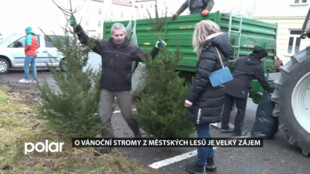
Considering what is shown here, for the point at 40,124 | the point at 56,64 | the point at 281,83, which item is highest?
the point at 56,64

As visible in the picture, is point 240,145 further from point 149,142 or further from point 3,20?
point 3,20

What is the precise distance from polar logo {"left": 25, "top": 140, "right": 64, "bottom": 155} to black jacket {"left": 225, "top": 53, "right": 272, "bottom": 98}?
2.81 meters

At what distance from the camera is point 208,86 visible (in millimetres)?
2928

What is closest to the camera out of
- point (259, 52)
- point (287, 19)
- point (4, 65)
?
point (259, 52)

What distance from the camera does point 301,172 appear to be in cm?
335

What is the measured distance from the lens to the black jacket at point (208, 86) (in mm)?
2855

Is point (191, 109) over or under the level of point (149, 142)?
over

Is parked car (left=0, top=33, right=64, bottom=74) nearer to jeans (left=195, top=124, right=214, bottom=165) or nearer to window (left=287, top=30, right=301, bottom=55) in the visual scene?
A: jeans (left=195, top=124, right=214, bottom=165)

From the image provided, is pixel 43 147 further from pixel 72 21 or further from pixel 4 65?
pixel 4 65

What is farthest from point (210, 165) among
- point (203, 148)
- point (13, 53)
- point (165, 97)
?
point (13, 53)

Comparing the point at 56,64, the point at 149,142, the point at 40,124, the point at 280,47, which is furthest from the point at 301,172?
the point at 280,47

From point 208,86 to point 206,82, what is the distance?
83mm

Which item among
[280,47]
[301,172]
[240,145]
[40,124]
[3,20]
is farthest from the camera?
[3,20]

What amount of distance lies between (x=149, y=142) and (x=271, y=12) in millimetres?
16186
